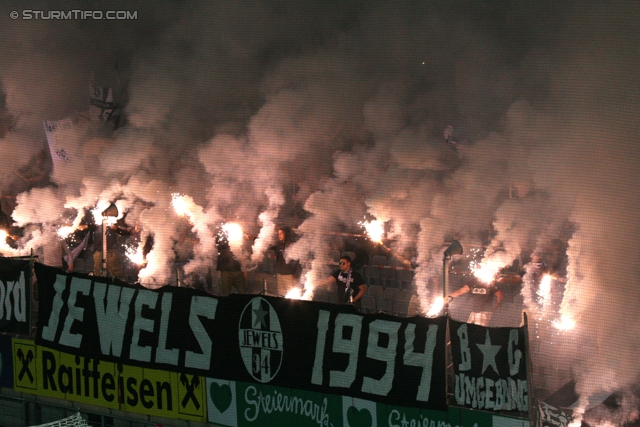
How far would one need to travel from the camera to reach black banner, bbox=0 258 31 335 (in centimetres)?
749

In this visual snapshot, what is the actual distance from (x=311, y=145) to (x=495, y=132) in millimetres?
2471

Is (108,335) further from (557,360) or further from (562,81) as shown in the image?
(562,81)

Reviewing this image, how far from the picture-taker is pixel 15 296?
7613 millimetres

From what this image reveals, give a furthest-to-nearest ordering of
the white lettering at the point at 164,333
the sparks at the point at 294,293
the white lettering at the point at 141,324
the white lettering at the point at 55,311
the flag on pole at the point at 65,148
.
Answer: the flag on pole at the point at 65,148, the sparks at the point at 294,293, the white lettering at the point at 55,311, the white lettering at the point at 141,324, the white lettering at the point at 164,333

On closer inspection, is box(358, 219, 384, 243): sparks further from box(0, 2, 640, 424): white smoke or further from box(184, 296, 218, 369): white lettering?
box(184, 296, 218, 369): white lettering

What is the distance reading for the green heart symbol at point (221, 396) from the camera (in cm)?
641

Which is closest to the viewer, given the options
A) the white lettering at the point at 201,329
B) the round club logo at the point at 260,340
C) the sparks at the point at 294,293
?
the round club logo at the point at 260,340

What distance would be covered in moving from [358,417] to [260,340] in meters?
0.96

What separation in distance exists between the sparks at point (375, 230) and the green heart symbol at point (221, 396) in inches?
124

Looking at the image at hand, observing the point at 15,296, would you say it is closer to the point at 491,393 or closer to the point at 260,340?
the point at 260,340

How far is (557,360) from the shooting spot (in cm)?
736

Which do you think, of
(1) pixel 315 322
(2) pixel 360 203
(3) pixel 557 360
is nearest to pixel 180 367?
(1) pixel 315 322

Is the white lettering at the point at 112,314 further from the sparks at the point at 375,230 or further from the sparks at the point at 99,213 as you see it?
the sparks at the point at 99,213

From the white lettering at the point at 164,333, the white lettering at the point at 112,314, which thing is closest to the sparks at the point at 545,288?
the white lettering at the point at 164,333
